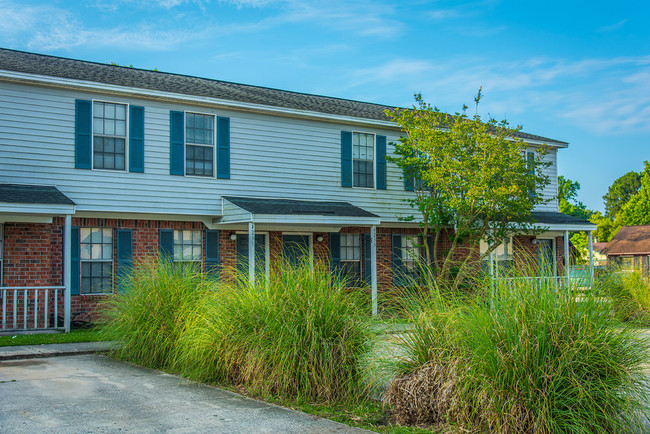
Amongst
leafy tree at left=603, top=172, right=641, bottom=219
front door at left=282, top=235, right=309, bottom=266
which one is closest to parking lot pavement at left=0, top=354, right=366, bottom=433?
front door at left=282, top=235, right=309, bottom=266

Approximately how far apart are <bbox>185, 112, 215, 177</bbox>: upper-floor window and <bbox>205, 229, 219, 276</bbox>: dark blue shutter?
1.40m

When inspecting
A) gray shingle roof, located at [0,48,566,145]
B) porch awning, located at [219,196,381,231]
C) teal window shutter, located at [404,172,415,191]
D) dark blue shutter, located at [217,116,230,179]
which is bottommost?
porch awning, located at [219,196,381,231]

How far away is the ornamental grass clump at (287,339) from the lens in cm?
673

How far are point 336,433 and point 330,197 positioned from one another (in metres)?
11.6

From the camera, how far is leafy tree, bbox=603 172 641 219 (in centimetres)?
8150

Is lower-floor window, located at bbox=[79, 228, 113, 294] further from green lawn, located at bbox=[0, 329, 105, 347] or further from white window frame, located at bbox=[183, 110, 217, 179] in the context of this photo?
white window frame, located at bbox=[183, 110, 217, 179]

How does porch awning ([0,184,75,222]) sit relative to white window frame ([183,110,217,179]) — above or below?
below

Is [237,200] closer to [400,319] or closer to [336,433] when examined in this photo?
[400,319]

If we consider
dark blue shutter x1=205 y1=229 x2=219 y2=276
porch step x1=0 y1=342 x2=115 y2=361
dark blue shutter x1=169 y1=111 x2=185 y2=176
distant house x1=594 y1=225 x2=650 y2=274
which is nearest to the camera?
porch step x1=0 y1=342 x2=115 y2=361

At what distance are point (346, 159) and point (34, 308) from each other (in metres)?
8.38

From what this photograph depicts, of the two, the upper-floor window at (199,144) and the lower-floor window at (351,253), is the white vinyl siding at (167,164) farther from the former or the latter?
the lower-floor window at (351,253)

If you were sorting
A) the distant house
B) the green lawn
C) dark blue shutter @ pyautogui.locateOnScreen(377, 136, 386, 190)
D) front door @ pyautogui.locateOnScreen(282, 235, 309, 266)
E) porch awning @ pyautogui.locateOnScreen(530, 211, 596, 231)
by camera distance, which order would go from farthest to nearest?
the distant house
porch awning @ pyautogui.locateOnScreen(530, 211, 596, 231)
dark blue shutter @ pyautogui.locateOnScreen(377, 136, 386, 190)
front door @ pyautogui.locateOnScreen(282, 235, 309, 266)
the green lawn

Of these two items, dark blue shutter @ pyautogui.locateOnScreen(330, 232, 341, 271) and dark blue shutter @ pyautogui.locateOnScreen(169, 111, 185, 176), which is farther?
dark blue shutter @ pyautogui.locateOnScreen(330, 232, 341, 271)

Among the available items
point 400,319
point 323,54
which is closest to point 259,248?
point 323,54
